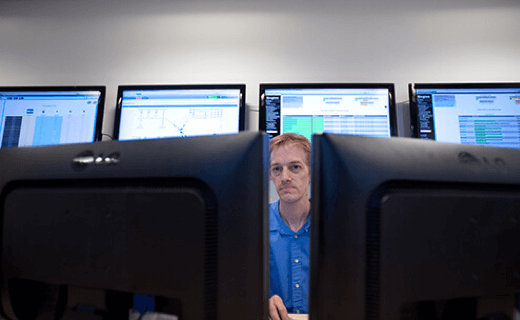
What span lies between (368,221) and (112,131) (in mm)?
1897

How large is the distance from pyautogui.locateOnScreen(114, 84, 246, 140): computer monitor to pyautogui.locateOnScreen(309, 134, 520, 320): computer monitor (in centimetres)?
137

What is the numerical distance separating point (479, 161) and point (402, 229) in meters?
0.16

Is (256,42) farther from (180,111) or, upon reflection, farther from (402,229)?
(402,229)

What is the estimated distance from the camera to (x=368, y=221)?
1.28 feet

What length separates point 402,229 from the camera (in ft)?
1.28

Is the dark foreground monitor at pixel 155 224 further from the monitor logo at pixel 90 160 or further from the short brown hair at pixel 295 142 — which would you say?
the short brown hair at pixel 295 142

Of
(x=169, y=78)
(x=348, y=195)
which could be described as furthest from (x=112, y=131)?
(x=348, y=195)

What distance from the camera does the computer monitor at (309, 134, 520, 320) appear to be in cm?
39

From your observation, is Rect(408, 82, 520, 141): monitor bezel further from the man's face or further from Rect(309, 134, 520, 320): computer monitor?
Rect(309, 134, 520, 320): computer monitor

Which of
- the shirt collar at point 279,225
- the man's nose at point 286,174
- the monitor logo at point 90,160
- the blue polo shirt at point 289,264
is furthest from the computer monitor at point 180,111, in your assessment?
the monitor logo at point 90,160

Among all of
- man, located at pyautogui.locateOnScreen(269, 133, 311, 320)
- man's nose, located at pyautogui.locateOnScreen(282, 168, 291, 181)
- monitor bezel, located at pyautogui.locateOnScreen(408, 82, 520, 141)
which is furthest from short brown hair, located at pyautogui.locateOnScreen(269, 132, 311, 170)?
monitor bezel, located at pyautogui.locateOnScreen(408, 82, 520, 141)

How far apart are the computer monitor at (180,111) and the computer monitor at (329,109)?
180mm

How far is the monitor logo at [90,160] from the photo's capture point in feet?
1.45

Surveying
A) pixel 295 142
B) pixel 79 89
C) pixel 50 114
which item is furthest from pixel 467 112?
pixel 50 114
